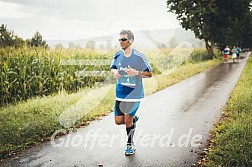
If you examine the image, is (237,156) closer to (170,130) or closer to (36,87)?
(170,130)

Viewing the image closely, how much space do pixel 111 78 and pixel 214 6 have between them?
2143 centimetres

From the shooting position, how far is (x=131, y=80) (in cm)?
462

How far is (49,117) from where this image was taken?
22.9 ft

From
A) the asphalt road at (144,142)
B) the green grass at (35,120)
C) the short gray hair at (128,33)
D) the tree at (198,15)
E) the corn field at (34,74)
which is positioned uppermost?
the tree at (198,15)

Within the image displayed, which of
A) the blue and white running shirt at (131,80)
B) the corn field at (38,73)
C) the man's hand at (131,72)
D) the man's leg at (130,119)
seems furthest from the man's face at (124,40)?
the corn field at (38,73)

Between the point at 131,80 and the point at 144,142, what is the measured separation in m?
1.57

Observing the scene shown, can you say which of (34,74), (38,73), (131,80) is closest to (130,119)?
(131,80)

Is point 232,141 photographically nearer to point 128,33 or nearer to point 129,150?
point 129,150

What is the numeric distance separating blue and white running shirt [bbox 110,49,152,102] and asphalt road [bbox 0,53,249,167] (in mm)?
1073

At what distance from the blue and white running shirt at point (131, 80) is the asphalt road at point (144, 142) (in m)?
1.07

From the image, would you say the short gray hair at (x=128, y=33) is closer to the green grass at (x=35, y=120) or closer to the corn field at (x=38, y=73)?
the green grass at (x=35, y=120)

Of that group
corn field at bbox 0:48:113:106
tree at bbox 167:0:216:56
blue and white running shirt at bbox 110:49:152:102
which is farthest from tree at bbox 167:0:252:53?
blue and white running shirt at bbox 110:49:152:102

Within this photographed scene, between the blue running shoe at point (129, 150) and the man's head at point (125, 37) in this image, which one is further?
the blue running shoe at point (129, 150)

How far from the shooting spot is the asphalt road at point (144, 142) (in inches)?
181
